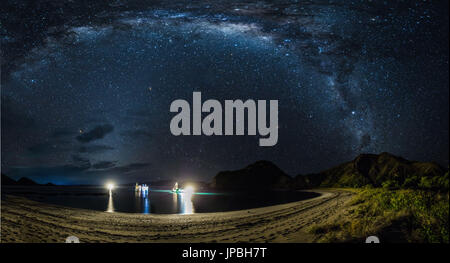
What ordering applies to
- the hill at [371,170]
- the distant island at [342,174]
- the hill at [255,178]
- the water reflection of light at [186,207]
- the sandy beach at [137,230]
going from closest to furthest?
1. the sandy beach at [137,230]
2. the water reflection of light at [186,207]
3. the distant island at [342,174]
4. the hill at [371,170]
5. the hill at [255,178]

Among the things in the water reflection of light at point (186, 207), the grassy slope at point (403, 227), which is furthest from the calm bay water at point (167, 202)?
the grassy slope at point (403, 227)

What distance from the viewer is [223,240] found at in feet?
27.2

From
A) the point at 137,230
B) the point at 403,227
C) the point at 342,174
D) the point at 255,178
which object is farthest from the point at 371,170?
the point at 137,230

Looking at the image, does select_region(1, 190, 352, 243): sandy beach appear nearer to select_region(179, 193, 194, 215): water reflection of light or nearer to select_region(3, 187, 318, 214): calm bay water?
select_region(179, 193, 194, 215): water reflection of light

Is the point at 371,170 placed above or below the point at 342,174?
above

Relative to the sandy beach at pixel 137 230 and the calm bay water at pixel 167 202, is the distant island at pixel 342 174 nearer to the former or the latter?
the calm bay water at pixel 167 202

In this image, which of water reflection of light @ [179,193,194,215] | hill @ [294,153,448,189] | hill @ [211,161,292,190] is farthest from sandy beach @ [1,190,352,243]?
hill @ [211,161,292,190]

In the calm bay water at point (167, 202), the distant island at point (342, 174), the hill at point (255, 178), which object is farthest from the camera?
the hill at point (255, 178)

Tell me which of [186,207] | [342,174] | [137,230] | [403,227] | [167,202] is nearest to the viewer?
[403,227]

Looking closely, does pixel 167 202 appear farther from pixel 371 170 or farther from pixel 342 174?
pixel 371 170

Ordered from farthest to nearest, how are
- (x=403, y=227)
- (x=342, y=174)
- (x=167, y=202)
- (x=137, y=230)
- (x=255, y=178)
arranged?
(x=255, y=178), (x=342, y=174), (x=167, y=202), (x=137, y=230), (x=403, y=227)
